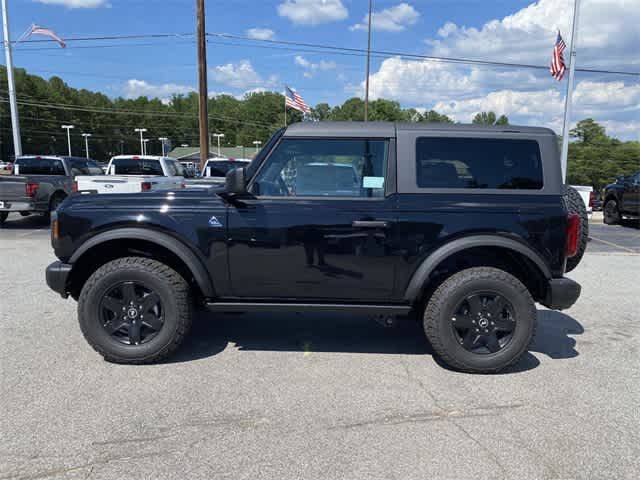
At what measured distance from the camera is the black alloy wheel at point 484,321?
3.69 metres

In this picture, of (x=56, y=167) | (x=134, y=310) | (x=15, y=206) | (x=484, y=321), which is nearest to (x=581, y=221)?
(x=484, y=321)

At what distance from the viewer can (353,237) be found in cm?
361

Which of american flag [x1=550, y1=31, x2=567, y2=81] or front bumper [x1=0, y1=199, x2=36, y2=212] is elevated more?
american flag [x1=550, y1=31, x2=567, y2=81]

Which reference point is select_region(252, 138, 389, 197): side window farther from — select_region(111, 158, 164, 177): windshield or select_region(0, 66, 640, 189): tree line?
select_region(0, 66, 640, 189): tree line

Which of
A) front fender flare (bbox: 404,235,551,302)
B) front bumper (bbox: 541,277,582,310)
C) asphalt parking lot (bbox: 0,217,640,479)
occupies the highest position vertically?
front fender flare (bbox: 404,235,551,302)

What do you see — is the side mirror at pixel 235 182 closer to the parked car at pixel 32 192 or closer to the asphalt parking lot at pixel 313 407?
the asphalt parking lot at pixel 313 407

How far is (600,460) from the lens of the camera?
8.68 feet

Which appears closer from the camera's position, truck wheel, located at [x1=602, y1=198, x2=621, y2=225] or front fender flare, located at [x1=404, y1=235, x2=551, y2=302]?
front fender flare, located at [x1=404, y1=235, x2=551, y2=302]

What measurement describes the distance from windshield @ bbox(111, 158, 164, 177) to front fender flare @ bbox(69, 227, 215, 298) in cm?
1035

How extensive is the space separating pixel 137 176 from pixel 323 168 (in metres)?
8.52

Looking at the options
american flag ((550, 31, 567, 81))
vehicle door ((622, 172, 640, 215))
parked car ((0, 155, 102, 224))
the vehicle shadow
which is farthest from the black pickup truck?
american flag ((550, 31, 567, 81))

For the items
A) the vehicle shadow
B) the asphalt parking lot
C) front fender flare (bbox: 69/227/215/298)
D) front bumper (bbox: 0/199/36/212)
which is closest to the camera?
the asphalt parking lot

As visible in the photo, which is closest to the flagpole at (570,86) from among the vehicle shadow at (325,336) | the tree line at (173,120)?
the vehicle shadow at (325,336)

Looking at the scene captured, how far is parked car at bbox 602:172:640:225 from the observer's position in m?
12.7
